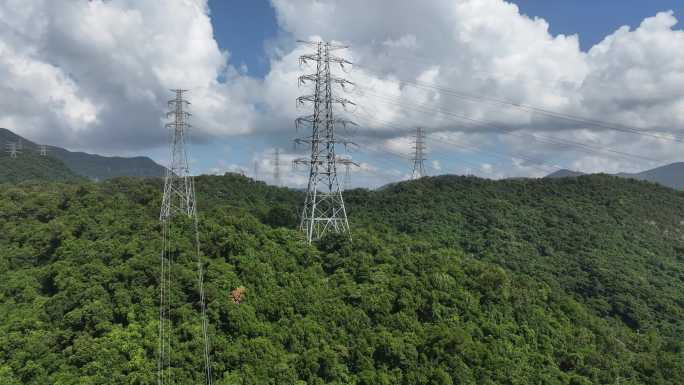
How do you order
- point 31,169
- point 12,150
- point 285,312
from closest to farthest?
point 285,312 → point 31,169 → point 12,150

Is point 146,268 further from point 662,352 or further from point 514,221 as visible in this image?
point 514,221

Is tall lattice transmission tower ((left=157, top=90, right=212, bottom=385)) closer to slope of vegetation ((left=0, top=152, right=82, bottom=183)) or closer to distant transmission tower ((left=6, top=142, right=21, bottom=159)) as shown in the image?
slope of vegetation ((left=0, top=152, right=82, bottom=183))

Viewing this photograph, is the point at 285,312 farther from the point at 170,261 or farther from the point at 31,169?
the point at 31,169

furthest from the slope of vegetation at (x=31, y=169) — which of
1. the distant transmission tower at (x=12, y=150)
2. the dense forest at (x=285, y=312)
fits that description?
the dense forest at (x=285, y=312)

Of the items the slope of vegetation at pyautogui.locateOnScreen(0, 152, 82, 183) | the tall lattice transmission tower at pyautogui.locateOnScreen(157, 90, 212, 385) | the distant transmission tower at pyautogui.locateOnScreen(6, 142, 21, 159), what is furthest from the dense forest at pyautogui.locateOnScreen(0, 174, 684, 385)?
the distant transmission tower at pyautogui.locateOnScreen(6, 142, 21, 159)

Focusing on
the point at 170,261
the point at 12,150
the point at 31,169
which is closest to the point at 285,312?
the point at 170,261

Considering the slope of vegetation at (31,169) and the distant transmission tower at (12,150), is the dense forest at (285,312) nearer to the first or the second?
the slope of vegetation at (31,169)

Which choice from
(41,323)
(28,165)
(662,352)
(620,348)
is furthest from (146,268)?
(28,165)
